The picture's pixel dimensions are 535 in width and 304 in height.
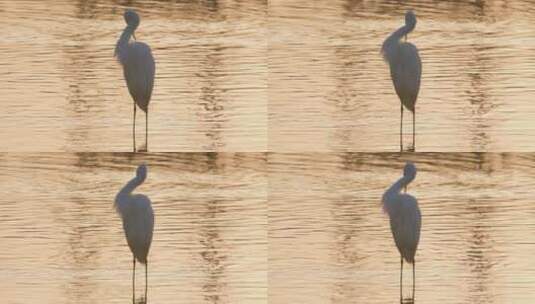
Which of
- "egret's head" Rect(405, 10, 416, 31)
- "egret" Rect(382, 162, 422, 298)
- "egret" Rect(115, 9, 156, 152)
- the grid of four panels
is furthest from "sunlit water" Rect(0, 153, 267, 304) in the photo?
"egret's head" Rect(405, 10, 416, 31)

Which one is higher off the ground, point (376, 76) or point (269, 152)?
point (376, 76)

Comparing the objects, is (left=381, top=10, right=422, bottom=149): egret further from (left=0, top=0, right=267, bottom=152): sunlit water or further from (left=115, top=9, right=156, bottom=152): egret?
(left=115, top=9, right=156, bottom=152): egret

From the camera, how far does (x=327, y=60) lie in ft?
7.95

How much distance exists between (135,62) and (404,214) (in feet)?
1.66

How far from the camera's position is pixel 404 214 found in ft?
7.81

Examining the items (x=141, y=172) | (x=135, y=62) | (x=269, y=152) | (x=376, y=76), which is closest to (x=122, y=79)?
(x=135, y=62)

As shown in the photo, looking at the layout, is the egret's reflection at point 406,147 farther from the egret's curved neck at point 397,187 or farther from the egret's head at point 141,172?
the egret's head at point 141,172

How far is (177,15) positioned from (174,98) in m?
0.14

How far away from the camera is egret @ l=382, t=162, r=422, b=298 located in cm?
238

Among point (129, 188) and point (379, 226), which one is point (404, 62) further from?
point (129, 188)

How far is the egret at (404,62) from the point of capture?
2379mm

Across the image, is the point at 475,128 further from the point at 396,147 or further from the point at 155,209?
the point at 155,209

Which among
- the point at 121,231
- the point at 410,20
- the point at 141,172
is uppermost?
the point at 410,20

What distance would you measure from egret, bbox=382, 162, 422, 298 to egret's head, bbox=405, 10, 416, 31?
0.74 ft
